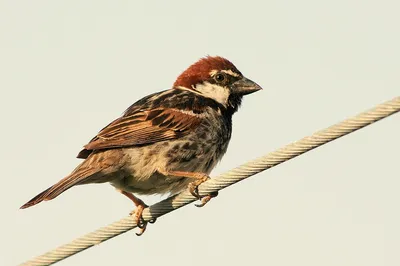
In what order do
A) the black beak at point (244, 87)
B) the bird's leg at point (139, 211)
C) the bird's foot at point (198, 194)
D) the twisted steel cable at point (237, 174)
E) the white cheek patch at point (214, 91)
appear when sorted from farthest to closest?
the black beak at point (244, 87)
the white cheek patch at point (214, 91)
the bird's leg at point (139, 211)
the bird's foot at point (198, 194)
the twisted steel cable at point (237, 174)

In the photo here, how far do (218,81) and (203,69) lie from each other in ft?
0.77

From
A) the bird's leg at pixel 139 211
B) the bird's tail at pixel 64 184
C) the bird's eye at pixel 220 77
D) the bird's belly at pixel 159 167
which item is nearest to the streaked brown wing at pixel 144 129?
the bird's belly at pixel 159 167

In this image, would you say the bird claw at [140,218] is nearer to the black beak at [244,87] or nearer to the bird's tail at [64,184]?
the bird's tail at [64,184]

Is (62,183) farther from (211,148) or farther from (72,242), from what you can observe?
(211,148)

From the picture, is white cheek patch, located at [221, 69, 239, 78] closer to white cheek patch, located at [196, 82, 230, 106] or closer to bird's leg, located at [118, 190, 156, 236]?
white cheek patch, located at [196, 82, 230, 106]

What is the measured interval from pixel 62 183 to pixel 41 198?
278 mm

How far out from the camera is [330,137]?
16.6 ft

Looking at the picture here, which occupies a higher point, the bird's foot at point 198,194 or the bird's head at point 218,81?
the bird's head at point 218,81

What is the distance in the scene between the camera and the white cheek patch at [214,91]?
29.5ft

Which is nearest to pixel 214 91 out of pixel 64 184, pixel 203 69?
pixel 203 69

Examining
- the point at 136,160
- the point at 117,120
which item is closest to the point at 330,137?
the point at 136,160

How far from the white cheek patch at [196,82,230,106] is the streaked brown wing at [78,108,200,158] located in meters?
0.81

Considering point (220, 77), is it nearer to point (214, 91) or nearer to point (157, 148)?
point (214, 91)

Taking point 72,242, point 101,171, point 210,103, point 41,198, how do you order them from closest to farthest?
point 72,242, point 41,198, point 101,171, point 210,103
